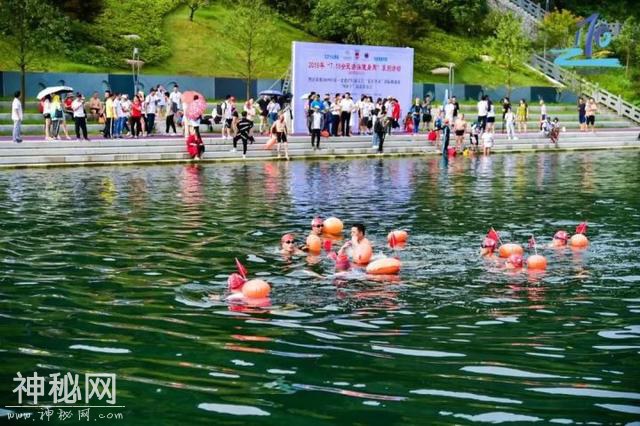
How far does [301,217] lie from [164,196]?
17.7ft

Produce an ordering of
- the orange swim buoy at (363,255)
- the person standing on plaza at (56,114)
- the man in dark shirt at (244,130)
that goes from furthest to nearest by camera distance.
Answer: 1. the man in dark shirt at (244,130)
2. the person standing on plaza at (56,114)
3. the orange swim buoy at (363,255)

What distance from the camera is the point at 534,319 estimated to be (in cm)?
1247

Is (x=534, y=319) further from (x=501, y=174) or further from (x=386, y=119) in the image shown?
(x=386, y=119)

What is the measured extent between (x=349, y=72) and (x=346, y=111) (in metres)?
2.80

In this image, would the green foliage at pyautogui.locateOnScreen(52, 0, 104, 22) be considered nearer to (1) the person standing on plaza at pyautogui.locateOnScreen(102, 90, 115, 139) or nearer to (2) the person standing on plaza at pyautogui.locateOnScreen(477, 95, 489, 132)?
(1) the person standing on plaza at pyautogui.locateOnScreen(102, 90, 115, 139)

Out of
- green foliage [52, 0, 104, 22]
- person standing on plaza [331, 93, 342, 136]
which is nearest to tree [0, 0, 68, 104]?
green foliage [52, 0, 104, 22]

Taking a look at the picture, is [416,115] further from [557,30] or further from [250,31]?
[557,30]

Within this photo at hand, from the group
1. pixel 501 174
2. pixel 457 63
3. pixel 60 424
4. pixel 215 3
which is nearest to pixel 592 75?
pixel 457 63

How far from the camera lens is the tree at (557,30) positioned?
69188mm

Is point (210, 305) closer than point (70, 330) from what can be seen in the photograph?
No

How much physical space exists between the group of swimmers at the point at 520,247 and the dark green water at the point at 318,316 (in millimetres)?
307

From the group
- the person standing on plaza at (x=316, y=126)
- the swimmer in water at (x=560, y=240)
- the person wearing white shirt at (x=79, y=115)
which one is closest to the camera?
the swimmer in water at (x=560, y=240)

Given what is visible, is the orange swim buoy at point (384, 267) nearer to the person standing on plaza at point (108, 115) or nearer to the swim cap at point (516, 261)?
the swim cap at point (516, 261)

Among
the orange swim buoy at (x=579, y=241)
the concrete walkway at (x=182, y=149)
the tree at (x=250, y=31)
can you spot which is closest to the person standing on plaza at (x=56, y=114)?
the concrete walkway at (x=182, y=149)
